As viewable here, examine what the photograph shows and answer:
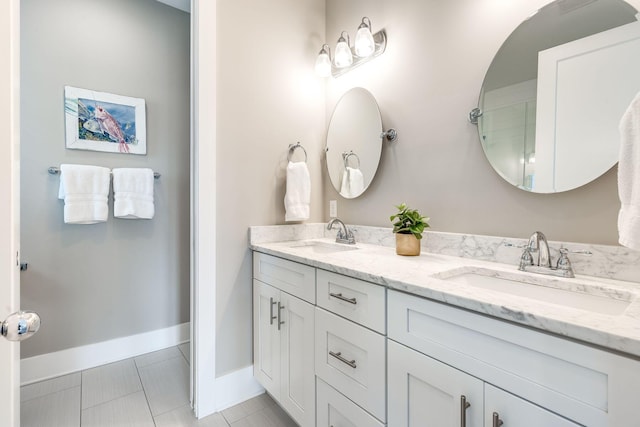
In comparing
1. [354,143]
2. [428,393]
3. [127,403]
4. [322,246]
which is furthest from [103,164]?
[428,393]

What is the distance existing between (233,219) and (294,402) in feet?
3.17

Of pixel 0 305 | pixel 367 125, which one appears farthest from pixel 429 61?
pixel 0 305

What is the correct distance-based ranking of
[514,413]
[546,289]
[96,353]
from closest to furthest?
[514,413]
[546,289]
[96,353]

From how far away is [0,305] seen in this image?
504mm

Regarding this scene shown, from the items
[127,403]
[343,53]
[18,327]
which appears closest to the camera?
[18,327]

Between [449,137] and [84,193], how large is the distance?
85.9 inches

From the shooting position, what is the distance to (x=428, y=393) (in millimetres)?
794

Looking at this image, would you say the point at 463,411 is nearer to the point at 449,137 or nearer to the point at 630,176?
the point at 630,176

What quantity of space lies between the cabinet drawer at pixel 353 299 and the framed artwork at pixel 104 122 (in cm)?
181

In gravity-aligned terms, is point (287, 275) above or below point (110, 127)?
below

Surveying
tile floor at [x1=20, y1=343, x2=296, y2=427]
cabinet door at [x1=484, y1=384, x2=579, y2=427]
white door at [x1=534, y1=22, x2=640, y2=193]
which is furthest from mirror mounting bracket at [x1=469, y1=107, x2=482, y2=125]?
tile floor at [x1=20, y1=343, x2=296, y2=427]

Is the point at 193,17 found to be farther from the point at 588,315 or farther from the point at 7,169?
the point at 588,315

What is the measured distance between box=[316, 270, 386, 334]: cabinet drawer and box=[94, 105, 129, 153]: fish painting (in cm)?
181

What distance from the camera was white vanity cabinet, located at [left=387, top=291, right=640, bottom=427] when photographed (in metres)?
0.53
